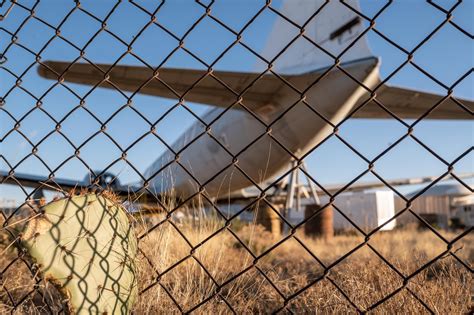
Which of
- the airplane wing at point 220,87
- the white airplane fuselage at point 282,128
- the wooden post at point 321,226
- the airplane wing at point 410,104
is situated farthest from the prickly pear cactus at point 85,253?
the wooden post at point 321,226

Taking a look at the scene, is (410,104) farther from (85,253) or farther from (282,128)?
(85,253)

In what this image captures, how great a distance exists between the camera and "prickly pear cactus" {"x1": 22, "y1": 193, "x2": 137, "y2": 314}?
1.45 m

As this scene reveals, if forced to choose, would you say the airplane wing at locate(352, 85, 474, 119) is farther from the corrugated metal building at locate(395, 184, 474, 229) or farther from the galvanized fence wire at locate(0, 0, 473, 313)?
the corrugated metal building at locate(395, 184, 474, 229)

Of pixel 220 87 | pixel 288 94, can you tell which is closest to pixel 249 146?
pixel 220 87

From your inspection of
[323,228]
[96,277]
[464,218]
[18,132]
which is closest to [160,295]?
[96,277]

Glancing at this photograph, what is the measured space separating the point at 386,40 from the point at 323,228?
1021 cm

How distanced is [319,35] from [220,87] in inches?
165

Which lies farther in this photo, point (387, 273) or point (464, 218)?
point (464, 218)

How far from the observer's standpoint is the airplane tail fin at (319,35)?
1013 centimetres

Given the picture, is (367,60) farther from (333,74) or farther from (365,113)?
(365,113)

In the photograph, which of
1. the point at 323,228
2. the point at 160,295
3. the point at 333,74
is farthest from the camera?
the point at 323,228

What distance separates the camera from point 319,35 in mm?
11312

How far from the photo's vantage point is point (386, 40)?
1.22 meters

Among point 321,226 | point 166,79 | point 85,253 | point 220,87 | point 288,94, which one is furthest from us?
point 321,226
